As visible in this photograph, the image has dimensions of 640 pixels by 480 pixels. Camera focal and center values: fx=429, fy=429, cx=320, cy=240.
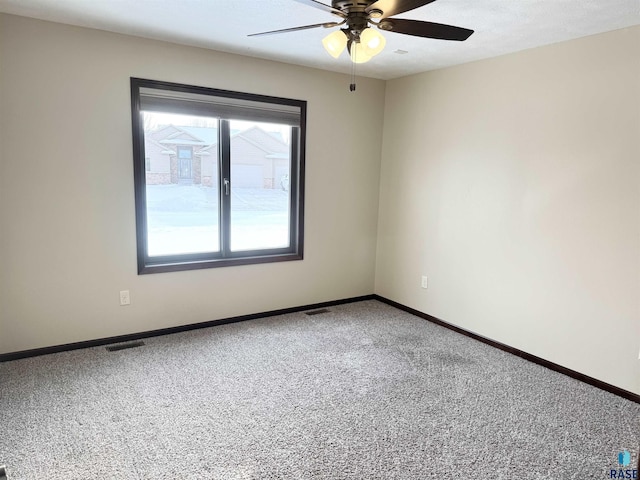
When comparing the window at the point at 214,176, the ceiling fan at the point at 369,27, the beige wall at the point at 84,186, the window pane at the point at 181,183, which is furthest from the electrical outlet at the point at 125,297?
the ceiling fan at the point at 369,27

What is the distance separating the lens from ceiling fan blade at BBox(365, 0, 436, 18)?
1794mm

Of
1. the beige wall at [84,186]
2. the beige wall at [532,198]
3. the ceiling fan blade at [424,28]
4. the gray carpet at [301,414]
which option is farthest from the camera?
the beige wall at [84,186]

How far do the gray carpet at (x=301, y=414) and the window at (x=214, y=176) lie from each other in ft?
2.76

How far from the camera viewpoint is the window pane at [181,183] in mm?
3555

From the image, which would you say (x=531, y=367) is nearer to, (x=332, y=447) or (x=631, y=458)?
(x=631, y=458)

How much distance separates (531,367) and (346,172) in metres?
2.48

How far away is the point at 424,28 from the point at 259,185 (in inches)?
93.8

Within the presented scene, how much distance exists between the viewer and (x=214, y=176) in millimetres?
3869

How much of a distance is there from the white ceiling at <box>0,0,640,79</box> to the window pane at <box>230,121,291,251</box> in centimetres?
76

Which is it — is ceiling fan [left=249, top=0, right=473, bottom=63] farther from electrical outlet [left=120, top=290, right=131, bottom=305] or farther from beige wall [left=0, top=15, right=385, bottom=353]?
electrical outlet [left=120, top=290, right=131, bottom=305]

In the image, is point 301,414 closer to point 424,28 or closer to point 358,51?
point 358,51

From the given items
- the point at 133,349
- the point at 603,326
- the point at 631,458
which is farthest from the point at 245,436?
A: the point at 603,326

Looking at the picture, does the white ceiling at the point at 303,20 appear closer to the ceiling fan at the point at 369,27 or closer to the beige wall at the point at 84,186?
the beige wall at the point at 84,186

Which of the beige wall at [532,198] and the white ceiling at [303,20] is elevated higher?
the white ceiling at [303,20]
